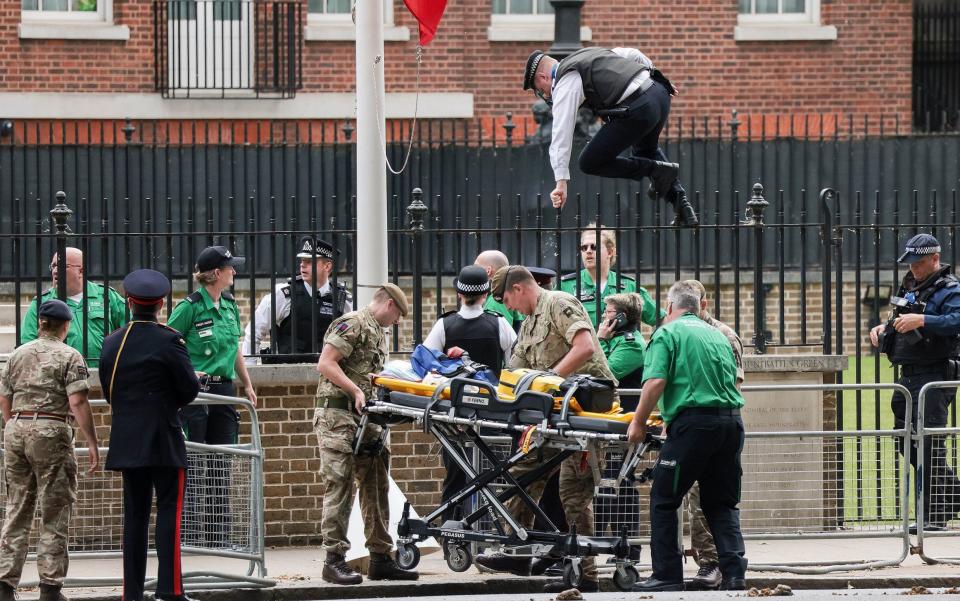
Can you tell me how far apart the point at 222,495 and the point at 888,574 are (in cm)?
385

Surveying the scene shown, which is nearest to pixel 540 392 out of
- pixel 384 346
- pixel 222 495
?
pixel 384 346

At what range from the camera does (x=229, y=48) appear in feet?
68.2

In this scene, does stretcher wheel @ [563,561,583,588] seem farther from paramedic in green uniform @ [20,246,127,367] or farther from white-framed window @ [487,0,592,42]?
white-framed window @ [487,0,592,42]

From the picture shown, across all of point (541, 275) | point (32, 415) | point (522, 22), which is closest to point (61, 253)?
point (32, 415)

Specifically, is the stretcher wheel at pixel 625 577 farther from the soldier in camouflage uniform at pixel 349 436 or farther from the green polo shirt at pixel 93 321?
the green polo shirt at pixel 93 321

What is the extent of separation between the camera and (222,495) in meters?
9.38

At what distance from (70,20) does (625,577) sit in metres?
14.1

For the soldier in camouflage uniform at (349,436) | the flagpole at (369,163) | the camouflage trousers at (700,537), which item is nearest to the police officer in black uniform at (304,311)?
the flagpole at (369,163)

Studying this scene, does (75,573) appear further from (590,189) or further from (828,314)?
(590,189)

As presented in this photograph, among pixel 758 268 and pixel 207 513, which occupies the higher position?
pixel 758 268

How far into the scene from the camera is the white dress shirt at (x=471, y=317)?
390 inches

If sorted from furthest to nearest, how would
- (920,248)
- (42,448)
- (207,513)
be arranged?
(920,248) < (207,513) < (42,448)

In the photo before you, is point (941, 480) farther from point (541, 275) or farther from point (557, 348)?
point (541, 275)

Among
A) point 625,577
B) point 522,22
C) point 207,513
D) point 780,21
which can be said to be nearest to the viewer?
point 625,577
